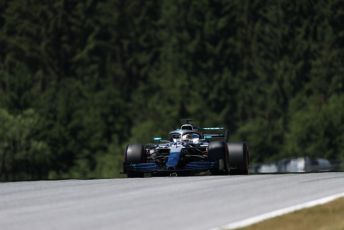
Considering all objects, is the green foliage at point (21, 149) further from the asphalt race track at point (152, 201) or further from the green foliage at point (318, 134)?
the asphalt race track at point (152, 201)

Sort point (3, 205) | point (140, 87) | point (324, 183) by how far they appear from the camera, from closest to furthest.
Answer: point (3, 205), point (324, 183), point (140, 87)

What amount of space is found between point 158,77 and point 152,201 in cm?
10027

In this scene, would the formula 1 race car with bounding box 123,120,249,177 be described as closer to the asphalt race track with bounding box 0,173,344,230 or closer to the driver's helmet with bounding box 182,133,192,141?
the driver's helmet with bounding box 182,133,192,141

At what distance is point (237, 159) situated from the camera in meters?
28.8

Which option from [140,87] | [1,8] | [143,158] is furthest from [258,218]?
[1,8]

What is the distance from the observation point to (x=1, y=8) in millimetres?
131250

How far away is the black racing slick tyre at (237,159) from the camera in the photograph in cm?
2873

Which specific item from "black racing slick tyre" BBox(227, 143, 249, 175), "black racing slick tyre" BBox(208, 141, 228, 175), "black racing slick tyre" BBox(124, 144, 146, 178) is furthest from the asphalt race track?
"black racing slick tyre" BBox(124, 144, 146, 178)

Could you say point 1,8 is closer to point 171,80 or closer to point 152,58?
point 152,58

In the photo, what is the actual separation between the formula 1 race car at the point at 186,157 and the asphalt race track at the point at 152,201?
13.1 feet

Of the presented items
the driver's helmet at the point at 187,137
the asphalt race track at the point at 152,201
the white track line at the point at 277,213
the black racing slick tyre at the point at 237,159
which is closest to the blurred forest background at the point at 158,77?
the driver's helmet at the point at 187,137

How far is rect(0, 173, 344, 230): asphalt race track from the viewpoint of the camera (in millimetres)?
14984

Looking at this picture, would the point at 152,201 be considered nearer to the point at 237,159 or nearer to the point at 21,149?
the point at 237,159

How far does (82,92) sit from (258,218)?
319 ft
